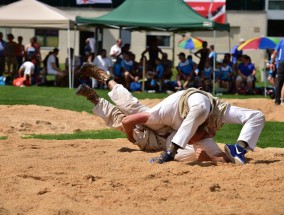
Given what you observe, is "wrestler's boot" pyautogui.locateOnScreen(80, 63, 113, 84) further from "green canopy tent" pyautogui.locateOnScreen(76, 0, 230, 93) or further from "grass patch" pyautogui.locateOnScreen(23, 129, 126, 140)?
"green canopy tent" pyautogui.locateOnScreen(76, 0, 230, 93)

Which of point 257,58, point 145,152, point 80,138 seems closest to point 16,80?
point 80,138

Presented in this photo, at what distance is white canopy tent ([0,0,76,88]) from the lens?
87.0 ft

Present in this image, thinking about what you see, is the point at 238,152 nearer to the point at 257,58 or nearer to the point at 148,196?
the point at 148,196

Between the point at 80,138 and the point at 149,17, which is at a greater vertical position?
the point at 149,17

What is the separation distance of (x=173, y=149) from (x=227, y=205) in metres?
2.27

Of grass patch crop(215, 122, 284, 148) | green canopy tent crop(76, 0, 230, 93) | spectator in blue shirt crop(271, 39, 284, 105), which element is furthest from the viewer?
green canopy tent crop(76, 0, 230, 93)

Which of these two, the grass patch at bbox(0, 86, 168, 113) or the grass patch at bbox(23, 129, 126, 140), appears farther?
the grass patch at bbox(0, 86, 168, 113)

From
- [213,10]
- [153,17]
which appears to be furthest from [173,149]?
[213,10]

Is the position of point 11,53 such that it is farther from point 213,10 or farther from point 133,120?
point 133,120

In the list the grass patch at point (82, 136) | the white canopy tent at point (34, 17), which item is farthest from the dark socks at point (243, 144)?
the white canopy tent at point (34, 17)

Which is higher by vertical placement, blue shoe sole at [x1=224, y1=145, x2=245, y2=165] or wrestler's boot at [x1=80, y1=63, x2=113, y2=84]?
wrestler's boot at [x1=80, y1=63, x2=113, y2=84]

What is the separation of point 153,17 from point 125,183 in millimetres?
18084

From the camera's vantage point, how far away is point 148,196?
7.41 metres

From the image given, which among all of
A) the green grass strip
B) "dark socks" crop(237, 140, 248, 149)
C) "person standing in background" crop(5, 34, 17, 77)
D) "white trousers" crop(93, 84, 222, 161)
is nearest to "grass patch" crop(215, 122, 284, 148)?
the green grass strip
